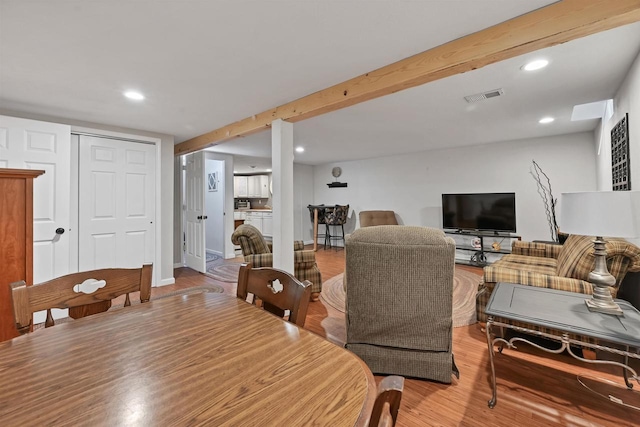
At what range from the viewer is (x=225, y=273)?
4680mm

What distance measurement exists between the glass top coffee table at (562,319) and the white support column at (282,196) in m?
1.85

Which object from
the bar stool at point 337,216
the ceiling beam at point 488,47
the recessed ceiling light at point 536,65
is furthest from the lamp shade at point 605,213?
the bar stool at point 337,216

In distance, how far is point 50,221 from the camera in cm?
291

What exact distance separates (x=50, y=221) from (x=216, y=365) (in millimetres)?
3292

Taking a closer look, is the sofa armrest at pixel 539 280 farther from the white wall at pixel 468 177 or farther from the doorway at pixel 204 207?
the doorway at pixel 204 207

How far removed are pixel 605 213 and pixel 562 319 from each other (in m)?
0.57

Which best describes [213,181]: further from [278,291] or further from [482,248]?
[278,291]

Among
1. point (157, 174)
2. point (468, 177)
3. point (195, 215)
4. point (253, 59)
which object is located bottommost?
point (195, 215)

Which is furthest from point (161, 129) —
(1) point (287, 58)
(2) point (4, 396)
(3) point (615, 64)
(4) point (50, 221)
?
(3) point (615, 64)

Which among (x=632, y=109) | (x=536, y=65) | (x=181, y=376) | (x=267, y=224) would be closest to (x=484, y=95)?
(x=536, y=65)

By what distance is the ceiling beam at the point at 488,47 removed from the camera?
1418 millimetres

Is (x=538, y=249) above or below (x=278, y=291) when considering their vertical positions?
below

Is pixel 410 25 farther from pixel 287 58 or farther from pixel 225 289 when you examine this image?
pixel 225 289

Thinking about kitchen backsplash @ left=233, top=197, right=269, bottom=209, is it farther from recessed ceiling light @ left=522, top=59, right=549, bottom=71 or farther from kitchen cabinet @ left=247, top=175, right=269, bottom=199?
recessed ceiling light @ left=522, top=59, right=549, bottom=71
